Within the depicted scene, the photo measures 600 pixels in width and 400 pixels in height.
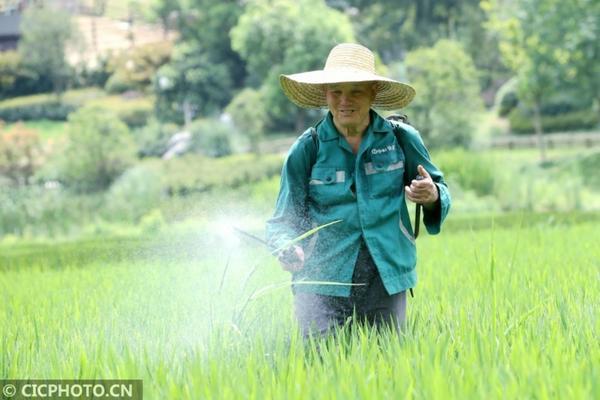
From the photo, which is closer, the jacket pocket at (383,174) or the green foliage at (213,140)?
the jacket pocket at (383,174)

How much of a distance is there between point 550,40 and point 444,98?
7.93 ft

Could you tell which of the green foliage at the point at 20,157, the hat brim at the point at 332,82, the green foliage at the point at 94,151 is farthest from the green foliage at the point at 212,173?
the hat brim at the point at 332,82

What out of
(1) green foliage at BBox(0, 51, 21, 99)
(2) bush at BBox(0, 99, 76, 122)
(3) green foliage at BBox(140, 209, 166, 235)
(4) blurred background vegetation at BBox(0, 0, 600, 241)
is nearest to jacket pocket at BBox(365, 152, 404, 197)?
(4) blurred background vegetation at BBox(0, 0, 600, 241)

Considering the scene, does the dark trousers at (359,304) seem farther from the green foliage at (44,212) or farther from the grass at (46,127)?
the grass at (46,127)

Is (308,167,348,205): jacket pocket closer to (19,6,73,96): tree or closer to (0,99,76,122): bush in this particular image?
(0,99,76,122): bush

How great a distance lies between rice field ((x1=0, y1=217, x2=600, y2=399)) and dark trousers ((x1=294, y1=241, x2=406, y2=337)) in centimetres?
8

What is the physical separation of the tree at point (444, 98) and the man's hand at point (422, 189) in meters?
16.1

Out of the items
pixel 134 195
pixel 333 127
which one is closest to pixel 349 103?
pixel 333 127

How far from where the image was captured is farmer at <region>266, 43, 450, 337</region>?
3.12 meters

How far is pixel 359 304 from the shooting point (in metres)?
3.20

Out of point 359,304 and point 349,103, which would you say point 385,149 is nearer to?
point 349,103

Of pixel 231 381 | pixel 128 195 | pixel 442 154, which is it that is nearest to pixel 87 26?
pixel 128 195

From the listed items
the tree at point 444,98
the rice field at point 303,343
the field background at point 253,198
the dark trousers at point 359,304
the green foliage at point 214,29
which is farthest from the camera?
the green foliage at point 214,29

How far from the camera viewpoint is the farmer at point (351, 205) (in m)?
3.12
